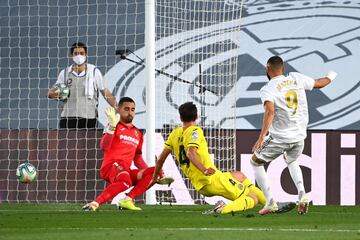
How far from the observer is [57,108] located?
18.9 meters

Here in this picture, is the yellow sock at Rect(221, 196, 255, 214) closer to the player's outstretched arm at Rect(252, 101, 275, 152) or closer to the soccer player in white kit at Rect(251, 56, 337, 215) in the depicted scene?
the soccer player in white kit at Rect(251, 56, 337, 215)

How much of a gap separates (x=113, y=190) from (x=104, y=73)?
24.4 ft

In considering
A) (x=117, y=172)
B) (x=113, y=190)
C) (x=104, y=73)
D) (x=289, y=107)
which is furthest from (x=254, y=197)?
(x=104, y=73)

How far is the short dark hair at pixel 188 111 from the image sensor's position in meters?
12.2

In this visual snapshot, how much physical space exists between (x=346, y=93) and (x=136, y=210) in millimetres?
7693

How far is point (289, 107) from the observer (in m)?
12.0

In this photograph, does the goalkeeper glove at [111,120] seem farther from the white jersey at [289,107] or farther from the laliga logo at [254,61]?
the laliga logo at [254,61]

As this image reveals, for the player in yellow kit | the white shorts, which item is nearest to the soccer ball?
the player in yellow kit

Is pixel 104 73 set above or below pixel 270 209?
above

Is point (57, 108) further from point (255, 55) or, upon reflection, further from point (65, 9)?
point (255, 55)

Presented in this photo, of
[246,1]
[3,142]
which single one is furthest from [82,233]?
[246,1]

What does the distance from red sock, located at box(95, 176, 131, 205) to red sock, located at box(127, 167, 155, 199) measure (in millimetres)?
204

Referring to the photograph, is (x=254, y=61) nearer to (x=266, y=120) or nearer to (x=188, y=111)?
(x=188, y=111)

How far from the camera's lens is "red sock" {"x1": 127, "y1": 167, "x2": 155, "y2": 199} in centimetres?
1340
